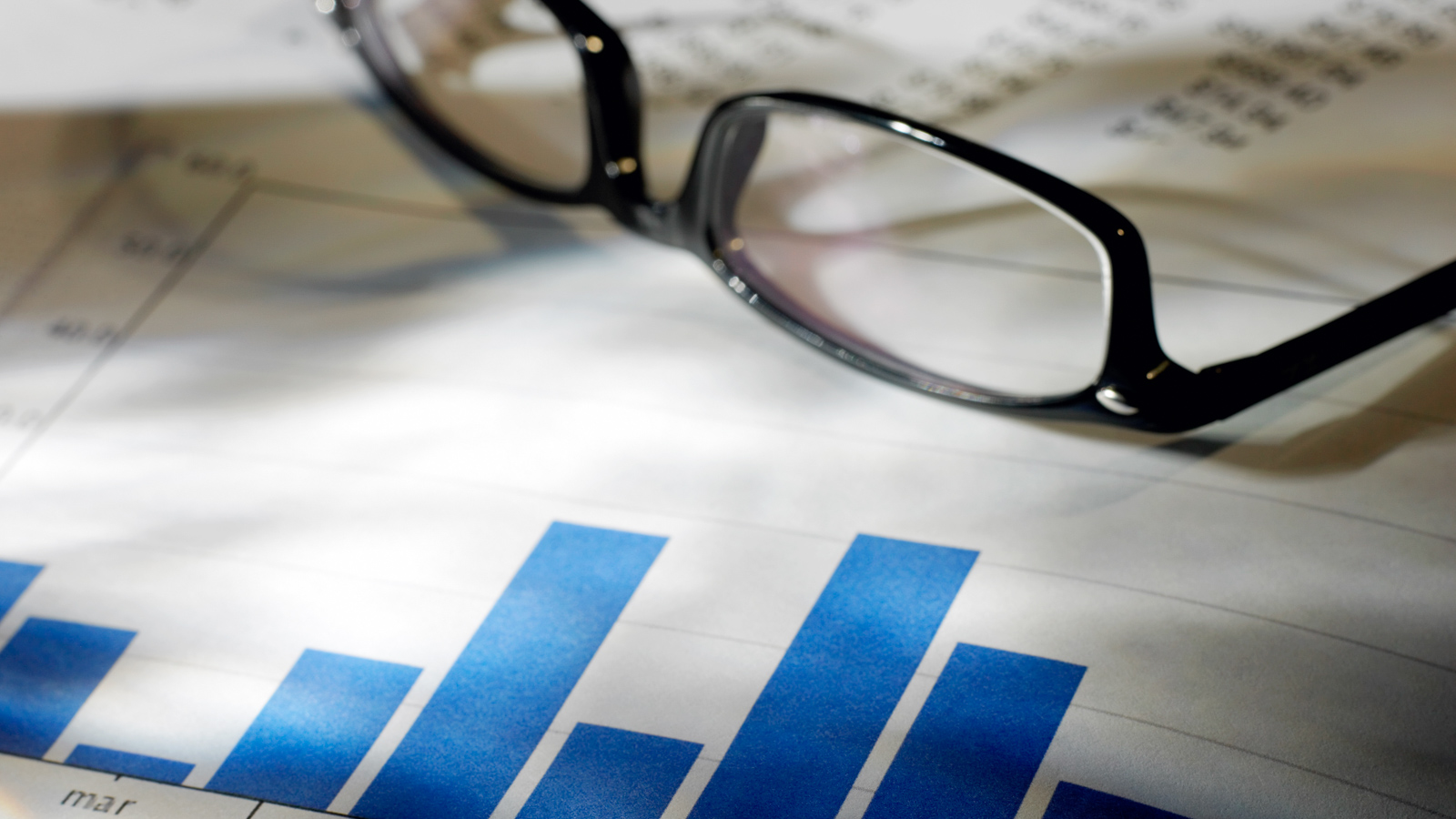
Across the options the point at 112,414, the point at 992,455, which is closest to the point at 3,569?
the point at 112,414

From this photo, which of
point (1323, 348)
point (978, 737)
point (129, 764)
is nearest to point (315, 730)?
point (129, 764)

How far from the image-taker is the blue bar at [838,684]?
9.9 inches

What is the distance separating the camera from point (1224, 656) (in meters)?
0.26

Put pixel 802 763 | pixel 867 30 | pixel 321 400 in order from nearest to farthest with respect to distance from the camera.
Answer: pixel 802 763 → pixel 321 400 → pixel 867 30

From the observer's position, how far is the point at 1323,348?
11.7 inches

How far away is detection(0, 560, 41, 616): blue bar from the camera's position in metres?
0.32

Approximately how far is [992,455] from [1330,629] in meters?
0.09

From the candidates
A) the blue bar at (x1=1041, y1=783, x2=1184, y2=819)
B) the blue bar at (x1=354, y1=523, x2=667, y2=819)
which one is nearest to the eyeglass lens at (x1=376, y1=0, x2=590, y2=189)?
the blue bar at (x1=354, y1=523, x2=667, y2=819)

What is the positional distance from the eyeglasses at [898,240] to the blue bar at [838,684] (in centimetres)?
6

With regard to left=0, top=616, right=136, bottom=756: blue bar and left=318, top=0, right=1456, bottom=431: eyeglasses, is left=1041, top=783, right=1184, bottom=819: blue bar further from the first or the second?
left=0, top=616, right=136, bottom=756: blue bar

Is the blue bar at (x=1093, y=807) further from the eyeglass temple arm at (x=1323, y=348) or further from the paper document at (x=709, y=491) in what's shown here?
the eyeglass temple arm at (x=1323, y=348)

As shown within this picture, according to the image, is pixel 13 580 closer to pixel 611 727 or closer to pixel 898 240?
pixel 611 727

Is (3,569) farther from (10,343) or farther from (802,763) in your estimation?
(802,763)

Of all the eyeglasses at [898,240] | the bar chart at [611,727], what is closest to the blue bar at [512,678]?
the bar chart at [611,727]
